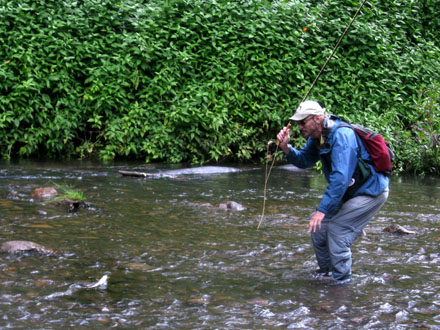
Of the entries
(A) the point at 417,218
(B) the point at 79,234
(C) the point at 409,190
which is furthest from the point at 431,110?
(B) the point at 79,234

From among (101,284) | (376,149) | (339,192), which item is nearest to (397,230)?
(376,149)

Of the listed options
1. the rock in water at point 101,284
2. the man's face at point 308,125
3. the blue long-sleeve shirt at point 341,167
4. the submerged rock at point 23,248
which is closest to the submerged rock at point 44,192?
the submerged rock at point 23,248

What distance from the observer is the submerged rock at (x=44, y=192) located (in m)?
7.68

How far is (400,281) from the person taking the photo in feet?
16.1

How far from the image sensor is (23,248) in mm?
5180

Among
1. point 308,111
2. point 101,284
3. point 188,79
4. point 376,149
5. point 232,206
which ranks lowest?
point 101,284

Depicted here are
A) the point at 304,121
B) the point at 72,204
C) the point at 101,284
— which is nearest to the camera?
the point at 101,284

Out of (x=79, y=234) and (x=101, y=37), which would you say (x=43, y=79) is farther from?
(x=79, y=234)

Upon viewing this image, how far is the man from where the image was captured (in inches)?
178

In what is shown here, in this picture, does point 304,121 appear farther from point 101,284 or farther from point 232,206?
point 232,206

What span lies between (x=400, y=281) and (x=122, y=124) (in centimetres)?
782

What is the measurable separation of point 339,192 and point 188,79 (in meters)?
8.00

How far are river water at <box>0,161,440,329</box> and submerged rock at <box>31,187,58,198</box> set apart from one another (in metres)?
0.20

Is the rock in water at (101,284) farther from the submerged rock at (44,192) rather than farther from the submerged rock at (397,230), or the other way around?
the submerged rock at (397,230)
